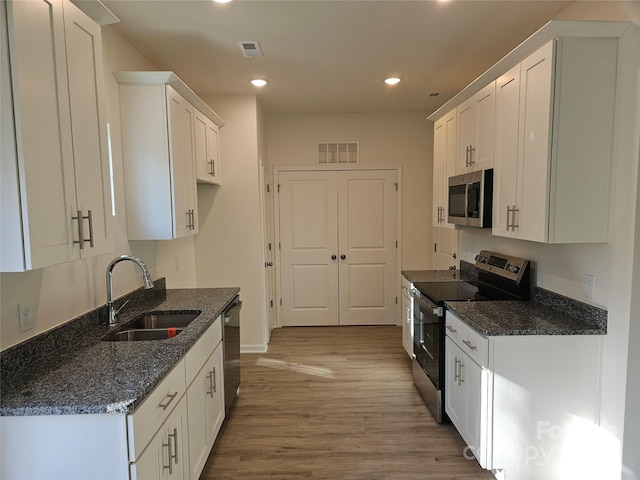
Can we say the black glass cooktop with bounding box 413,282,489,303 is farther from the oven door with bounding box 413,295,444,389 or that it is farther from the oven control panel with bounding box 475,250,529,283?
the oven control panel with bounding box 475,250,529,283

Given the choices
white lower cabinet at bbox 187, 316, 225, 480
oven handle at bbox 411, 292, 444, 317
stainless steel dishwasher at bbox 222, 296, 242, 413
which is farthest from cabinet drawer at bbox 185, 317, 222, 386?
oven handle at bbox 411, 292, 444, 317

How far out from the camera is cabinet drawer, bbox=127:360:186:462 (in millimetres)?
1398

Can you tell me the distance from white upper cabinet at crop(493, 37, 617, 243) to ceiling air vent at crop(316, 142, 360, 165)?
9.87ft

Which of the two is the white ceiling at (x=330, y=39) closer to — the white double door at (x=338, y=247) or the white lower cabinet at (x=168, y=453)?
the white double door at (x=338, y=247)

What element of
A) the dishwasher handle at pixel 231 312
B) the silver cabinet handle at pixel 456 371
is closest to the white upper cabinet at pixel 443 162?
the silver cabinet handle at pixel 456 371

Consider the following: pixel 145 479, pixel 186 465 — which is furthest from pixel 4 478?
pixel 186 465

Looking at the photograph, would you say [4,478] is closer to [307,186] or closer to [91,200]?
[91,200]

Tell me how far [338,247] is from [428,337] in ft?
7.77

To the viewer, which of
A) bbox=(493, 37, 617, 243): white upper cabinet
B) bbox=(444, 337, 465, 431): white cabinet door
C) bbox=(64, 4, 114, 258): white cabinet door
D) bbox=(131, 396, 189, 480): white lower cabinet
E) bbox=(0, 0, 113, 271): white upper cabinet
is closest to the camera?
bbox=(0, 0, 113, 271): white upper cabinet

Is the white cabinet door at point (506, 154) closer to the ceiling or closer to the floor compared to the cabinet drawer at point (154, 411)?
closer to the ceiling

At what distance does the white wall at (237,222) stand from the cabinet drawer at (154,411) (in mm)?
2370

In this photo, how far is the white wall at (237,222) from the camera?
412cm

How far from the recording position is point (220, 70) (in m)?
3.36

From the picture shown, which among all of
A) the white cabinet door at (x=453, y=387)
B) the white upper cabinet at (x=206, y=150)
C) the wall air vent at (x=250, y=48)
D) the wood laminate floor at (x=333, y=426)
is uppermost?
the wall air vent at (x=250, y=48)
